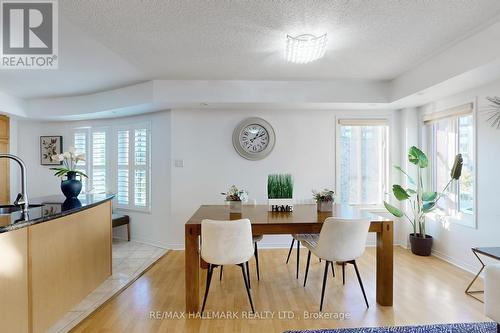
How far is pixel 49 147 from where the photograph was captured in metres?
5.01

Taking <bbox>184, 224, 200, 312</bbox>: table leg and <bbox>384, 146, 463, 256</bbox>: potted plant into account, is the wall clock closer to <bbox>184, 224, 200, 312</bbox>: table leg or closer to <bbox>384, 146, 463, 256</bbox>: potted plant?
<bbox>384, 146, 463, 256</bbox>: potted plant

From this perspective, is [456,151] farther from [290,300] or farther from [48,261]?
[48,261]

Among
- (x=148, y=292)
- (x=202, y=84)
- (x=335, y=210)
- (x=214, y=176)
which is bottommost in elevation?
(x=148, y=292)

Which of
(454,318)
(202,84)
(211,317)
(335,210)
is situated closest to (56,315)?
(211,317)

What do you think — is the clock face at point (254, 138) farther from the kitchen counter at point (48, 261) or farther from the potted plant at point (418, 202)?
the kitchen counter at point (48, 261)

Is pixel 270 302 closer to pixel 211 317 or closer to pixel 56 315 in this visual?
pixel 211 317

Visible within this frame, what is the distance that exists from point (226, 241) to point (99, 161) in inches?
144

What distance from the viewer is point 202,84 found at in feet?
12.2

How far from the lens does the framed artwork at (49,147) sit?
4996 mm

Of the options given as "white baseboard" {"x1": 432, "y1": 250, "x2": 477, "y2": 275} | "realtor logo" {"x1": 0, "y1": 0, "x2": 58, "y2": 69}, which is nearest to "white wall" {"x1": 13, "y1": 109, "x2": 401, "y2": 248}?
"white baseboard" {"x1": 432, "y1": 250, "x2": 477, "y2": 275}

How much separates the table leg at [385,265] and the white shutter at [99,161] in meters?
4.43

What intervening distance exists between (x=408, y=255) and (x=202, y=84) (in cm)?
372

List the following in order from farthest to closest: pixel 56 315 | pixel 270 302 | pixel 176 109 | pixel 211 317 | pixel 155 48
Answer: pixel 176 109 < pixel 155 48 < pixel 270 302 < pixel 211 317 < pixel 56 315

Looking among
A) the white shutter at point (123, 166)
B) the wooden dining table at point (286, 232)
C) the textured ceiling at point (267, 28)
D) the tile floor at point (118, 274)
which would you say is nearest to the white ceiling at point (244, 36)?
the textured ceiling at point (267, 28)
